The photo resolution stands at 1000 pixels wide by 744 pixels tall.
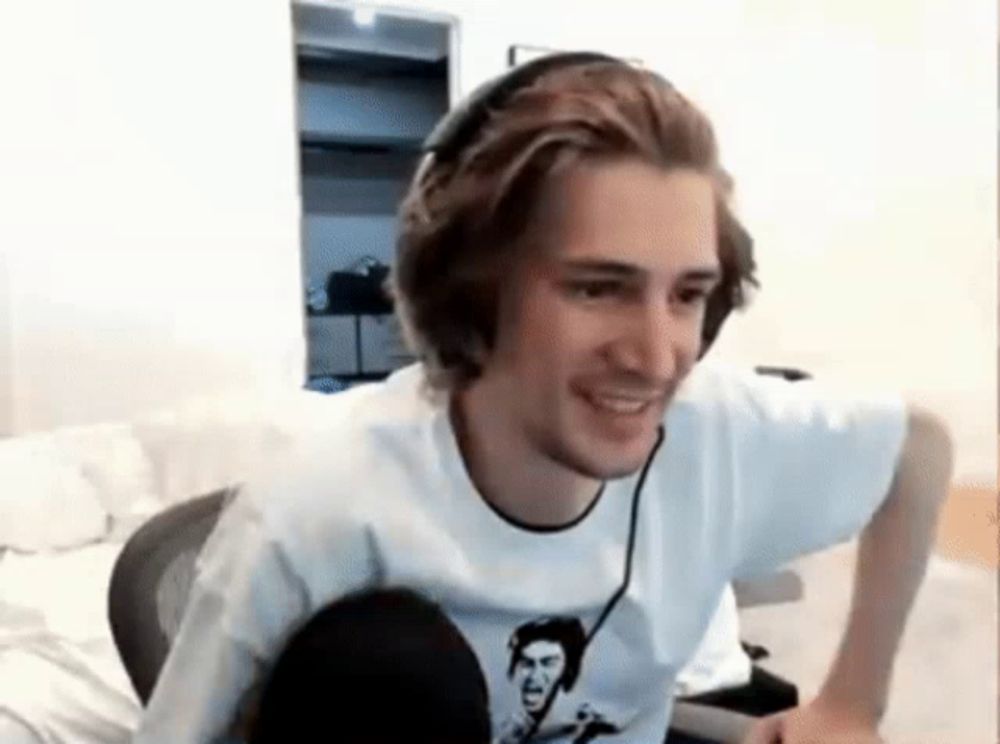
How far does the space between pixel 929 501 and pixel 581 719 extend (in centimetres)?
25

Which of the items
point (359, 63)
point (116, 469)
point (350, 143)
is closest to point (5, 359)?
point (116, 469)

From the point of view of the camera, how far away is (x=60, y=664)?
1.08 metres

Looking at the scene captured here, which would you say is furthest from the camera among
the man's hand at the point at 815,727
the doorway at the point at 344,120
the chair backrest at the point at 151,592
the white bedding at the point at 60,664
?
the doorway at the point at 344,120

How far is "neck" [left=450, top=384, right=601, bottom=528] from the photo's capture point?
24.7 inches

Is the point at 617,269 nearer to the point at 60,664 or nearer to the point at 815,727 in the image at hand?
the point at 815,727

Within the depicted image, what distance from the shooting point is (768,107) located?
18.7 inches

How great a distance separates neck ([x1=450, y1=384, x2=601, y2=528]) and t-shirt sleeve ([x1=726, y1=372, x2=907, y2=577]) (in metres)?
0.11

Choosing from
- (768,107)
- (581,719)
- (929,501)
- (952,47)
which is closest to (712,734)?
(581,719)

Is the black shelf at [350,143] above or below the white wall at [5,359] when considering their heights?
above

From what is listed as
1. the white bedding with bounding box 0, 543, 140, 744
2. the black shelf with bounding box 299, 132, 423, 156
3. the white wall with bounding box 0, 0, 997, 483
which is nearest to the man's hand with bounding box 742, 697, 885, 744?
the white bedding with bounding box 0, 543, 140, 744

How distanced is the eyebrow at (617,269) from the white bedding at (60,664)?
22.6 inches

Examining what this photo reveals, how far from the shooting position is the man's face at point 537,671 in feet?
2.06

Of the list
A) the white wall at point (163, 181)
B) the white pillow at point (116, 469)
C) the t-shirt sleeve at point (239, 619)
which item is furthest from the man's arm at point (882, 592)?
the white pillow at point (116, 469)

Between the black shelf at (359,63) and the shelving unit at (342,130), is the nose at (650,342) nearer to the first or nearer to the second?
the shelving unit at (342,130)
